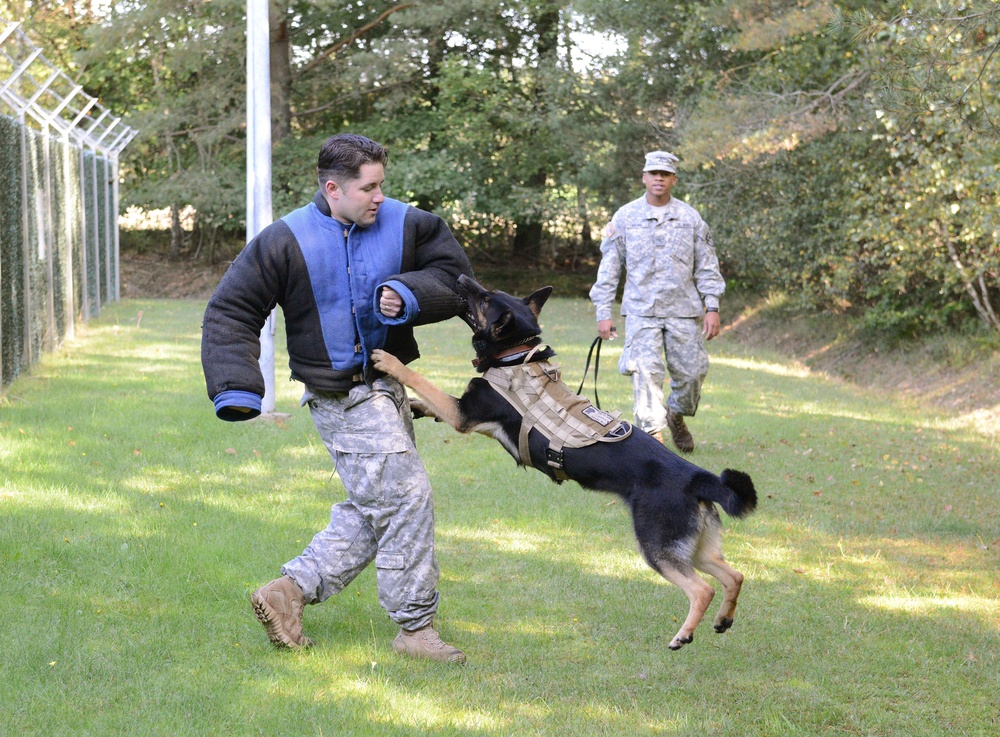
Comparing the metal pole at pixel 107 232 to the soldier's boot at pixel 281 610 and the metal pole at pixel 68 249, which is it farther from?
the soldier's boot at pixel 281 610

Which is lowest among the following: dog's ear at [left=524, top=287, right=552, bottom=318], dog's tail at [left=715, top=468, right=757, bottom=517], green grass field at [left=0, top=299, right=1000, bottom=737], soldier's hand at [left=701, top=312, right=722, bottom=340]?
green grass field at [left=0, top=299, right=1000, bottom=737]

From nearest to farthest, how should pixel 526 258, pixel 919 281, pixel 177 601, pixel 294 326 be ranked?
pixel 294 326, pixel 177 601, pixel 919 281, pixel 526 258

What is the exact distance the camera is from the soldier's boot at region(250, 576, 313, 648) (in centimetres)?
422

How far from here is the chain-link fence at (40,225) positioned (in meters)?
9.76

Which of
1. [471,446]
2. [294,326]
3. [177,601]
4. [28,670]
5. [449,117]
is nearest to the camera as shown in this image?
[28,670]

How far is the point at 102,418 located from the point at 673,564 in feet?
20.1

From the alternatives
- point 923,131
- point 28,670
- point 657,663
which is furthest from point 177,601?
point 923,131

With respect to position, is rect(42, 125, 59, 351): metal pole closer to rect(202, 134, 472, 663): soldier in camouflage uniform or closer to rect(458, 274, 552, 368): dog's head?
rect(202, 134, 472, 663): soldier in camouflage uniform

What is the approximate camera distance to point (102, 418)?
29.0 feet

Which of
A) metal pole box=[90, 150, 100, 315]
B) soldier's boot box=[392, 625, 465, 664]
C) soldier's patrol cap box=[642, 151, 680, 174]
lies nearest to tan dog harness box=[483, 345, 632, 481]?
soldier's boot box=[392, 625, 465, 664]

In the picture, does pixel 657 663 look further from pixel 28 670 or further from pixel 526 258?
pixel 526 258

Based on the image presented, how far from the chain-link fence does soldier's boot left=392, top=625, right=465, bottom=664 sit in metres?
6.62

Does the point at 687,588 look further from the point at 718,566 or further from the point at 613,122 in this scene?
the point at 613,122

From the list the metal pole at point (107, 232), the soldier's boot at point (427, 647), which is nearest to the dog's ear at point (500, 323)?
the soldier's boot at point (427, 647)
